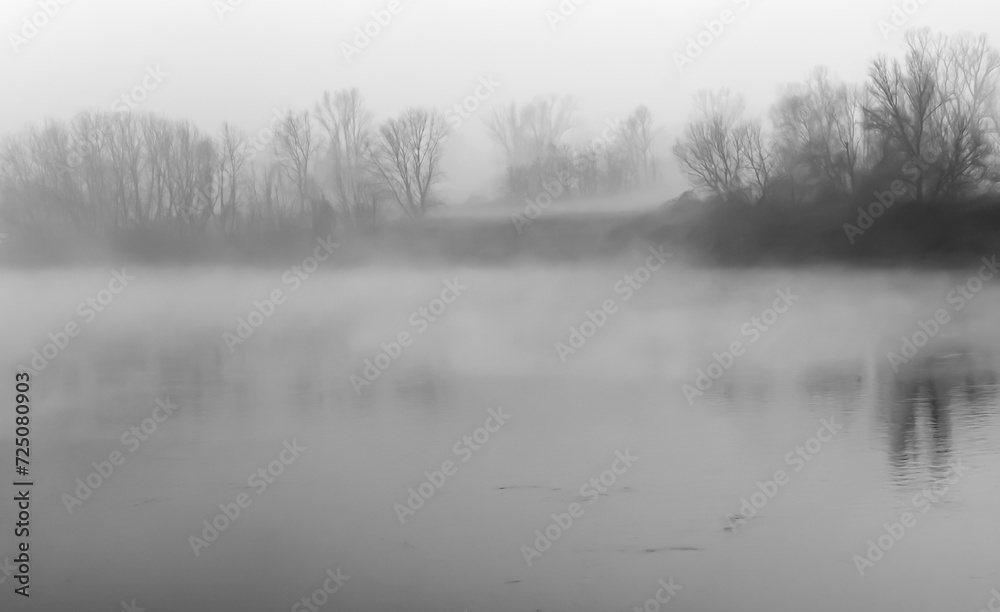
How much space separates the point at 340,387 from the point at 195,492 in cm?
526

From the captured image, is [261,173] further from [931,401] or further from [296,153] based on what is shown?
[931,401]

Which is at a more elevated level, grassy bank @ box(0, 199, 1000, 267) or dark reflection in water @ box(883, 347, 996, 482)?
grassy bank @ box(0, 199, 1000, 267)

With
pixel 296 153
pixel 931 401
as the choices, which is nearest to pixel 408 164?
pixel 296 153

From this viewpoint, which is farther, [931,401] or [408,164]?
[408,164]

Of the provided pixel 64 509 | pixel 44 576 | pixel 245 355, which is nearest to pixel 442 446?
pixel 64 509

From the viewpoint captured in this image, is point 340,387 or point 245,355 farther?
point 245,355

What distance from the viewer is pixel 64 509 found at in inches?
310

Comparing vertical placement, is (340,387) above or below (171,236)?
below

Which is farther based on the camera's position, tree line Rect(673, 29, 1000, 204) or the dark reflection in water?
tree line Rect(673, 29, 1000, 204)

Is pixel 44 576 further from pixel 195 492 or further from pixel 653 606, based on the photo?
pixel 653 606

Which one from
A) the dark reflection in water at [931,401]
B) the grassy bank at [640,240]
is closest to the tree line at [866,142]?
the grassy bank at [640,240]

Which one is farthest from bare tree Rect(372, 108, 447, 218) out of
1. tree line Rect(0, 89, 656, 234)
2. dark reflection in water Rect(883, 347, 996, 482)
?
dark reflection in water Rect(883, 347, 996, 482)

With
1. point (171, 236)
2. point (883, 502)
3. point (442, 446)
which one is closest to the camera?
point (883, 502)

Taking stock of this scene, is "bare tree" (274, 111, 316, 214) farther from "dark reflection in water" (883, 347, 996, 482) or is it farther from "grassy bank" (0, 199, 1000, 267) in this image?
"dark reflection in water" (883, 347, 996, 482)
